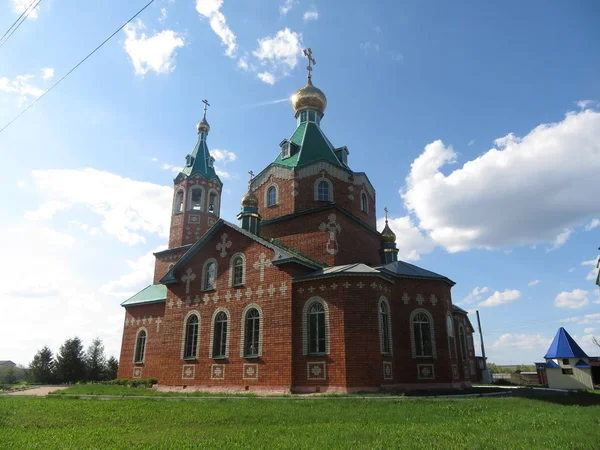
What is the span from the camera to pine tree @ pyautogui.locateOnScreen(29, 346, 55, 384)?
31031 millimetres

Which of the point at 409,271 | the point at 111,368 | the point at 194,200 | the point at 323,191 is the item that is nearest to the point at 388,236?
the point at 323,191

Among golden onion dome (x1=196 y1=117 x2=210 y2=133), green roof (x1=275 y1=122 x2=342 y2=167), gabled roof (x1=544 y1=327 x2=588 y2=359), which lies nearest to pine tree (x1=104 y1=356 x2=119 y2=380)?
golden onion dome (x1=196 y1=117 x2=210 y2=133)

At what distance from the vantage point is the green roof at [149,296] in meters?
23.9

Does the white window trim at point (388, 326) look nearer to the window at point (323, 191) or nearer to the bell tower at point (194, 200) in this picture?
the window at point (323, 191)

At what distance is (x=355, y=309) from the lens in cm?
1449

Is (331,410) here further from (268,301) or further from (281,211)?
(281,211)

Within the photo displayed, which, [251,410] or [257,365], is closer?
[251,410]

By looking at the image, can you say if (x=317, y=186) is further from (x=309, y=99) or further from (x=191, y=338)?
(x=191, y=338)

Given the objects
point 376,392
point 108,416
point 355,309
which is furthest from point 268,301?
point 108,416

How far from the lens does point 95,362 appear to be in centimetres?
3191

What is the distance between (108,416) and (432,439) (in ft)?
23.1

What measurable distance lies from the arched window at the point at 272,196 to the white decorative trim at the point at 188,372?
8.45m

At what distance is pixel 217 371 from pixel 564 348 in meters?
17.6

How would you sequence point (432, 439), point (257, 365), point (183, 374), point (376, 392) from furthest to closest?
point (183, 374)
point (257, 365)
point (376, 392)
point (432, 439)
